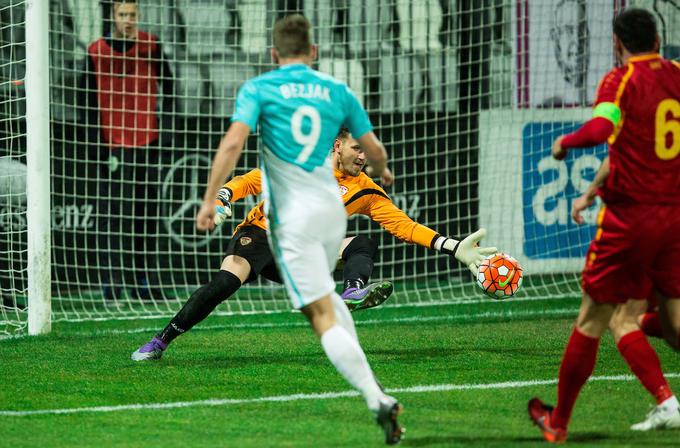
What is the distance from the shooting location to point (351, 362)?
16.7 feet

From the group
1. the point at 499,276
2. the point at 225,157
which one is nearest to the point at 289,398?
the point at 225,157

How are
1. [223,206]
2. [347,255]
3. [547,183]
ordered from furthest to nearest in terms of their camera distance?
1. [547,183]
2. [347,255]
3. [223,206]

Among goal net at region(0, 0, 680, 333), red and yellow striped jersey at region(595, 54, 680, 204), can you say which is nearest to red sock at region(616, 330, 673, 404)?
red and yellow striped jersey at region(595, 54, 680, 204)

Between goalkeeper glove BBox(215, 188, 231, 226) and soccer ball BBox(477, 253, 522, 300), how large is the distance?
5.91 ft

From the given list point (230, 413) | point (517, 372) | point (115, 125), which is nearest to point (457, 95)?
point (115, 125)

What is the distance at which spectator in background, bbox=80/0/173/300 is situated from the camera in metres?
11.2

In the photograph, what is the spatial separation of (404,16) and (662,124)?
7591 mm

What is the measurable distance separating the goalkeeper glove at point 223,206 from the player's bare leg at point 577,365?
2301 mm

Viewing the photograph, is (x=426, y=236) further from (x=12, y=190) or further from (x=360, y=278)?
(x=12, y=190)

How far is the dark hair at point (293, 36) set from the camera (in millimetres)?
5336

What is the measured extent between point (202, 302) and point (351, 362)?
2.74 meters

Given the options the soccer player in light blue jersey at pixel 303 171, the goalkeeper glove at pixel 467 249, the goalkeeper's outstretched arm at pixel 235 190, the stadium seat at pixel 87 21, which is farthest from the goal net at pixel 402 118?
the soccer player in light blue jersey at pixel 303 171

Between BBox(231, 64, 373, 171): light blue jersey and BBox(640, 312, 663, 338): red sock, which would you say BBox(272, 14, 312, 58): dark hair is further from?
BBox(640, 312, 663, 338): red sock

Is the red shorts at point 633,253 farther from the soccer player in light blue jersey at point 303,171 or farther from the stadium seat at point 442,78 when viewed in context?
the stadium seat at point 442,78
